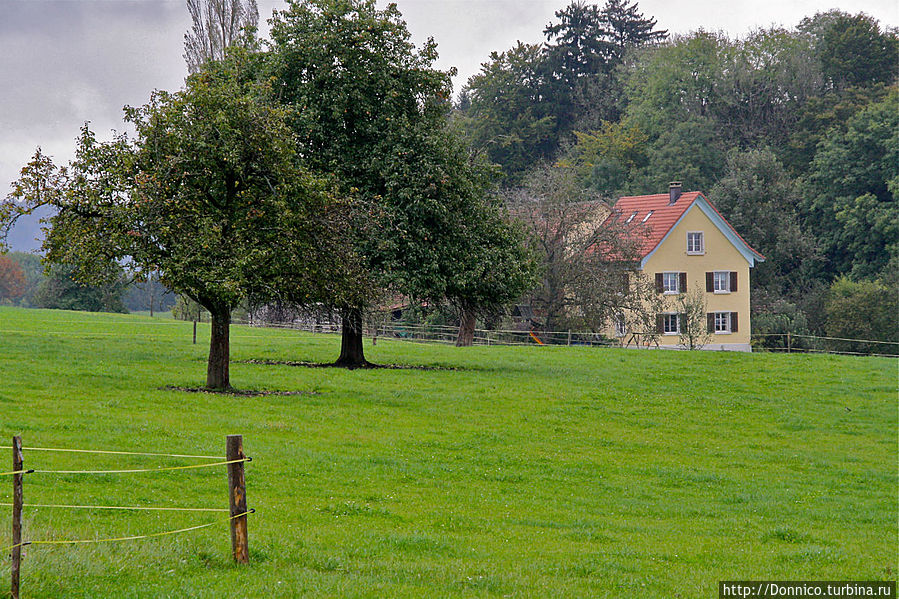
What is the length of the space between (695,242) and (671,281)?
349 cm

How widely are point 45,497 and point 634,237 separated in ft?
164

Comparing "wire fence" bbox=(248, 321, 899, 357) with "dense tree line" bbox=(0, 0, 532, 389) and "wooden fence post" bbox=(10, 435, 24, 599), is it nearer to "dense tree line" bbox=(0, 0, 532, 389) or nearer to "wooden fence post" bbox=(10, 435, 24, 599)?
"dense tree line" bbox=(0, 0, 532, 389)

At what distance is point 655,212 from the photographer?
217ft

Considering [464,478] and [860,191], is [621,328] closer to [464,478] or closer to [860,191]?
[860,191]

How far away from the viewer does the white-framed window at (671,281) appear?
65.0 metres

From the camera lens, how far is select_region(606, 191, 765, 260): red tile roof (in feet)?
207

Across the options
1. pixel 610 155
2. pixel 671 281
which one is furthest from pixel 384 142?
pixel 610 155

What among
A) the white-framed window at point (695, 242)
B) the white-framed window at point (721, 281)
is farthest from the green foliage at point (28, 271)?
the white-framed window at point (721, 281)

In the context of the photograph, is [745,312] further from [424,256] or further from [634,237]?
[424,256]

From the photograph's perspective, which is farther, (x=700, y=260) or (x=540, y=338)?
(x=700, y=260)

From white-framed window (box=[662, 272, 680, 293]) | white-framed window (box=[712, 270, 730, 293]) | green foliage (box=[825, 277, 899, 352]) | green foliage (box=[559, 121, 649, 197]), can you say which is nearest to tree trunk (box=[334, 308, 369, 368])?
white-framed window (box=[662, 272, 680, 293])

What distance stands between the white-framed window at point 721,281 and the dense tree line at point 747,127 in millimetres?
3884

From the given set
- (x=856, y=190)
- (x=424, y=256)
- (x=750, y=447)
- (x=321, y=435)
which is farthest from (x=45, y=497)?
(x=856, y=190)

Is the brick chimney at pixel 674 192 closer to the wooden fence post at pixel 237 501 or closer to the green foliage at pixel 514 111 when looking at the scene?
the green foliage at pixel 514 111
